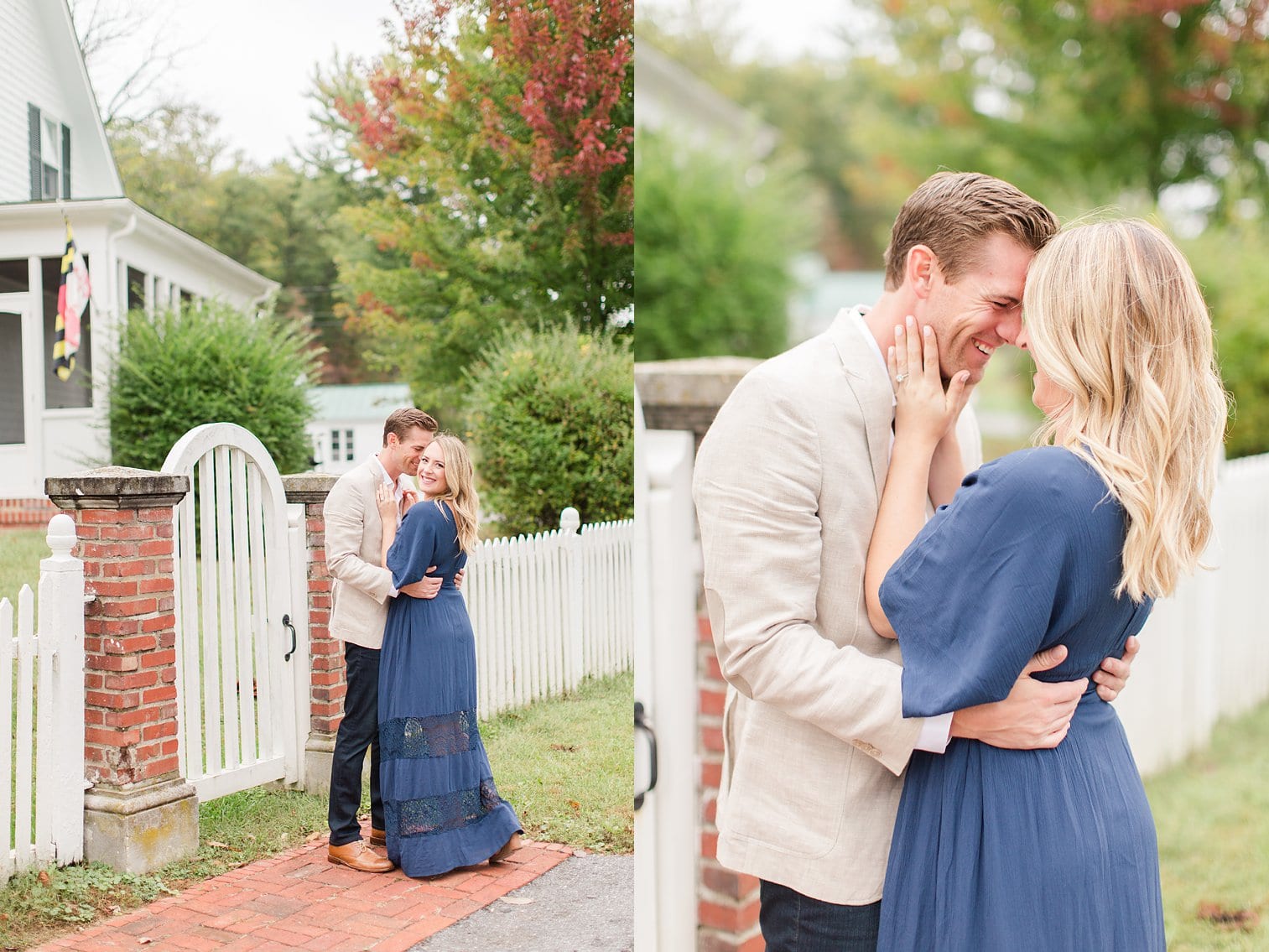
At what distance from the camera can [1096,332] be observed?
55.7 inches

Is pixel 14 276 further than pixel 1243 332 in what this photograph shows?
No

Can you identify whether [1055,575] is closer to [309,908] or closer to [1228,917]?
[309,908]

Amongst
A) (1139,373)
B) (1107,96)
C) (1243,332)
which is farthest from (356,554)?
(1107,96)

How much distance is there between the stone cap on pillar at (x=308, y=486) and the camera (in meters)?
1.58

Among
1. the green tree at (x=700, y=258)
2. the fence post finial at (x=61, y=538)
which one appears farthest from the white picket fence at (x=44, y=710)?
the green tree at (x=700, y=258)

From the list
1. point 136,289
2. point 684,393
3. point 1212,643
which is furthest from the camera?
point 1212,643

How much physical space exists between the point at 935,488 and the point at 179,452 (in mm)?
1168

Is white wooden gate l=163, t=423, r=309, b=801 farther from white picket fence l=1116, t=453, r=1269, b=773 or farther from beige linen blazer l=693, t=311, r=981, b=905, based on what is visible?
white picket fence l=1116, t=453, r=1269, b=773

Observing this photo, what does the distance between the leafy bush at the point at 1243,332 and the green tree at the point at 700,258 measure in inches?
98.2

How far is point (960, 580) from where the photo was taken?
1396 millimetres

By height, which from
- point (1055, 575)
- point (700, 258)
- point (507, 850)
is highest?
point (700, 258)

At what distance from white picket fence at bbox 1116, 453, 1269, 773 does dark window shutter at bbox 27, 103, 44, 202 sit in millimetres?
3864

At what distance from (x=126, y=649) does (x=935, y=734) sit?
1105 mm

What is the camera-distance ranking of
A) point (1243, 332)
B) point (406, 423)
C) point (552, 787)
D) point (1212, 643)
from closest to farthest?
1. point (406, 423)
2. point (552, 787)
3. point (1212, 643)
4. point (1243, 332)
